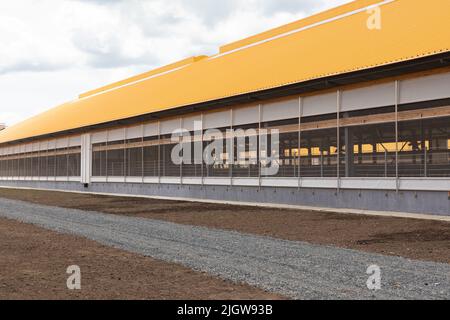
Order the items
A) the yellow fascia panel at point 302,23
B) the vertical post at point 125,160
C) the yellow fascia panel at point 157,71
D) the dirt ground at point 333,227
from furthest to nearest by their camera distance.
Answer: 1. the vertical post at point 125,160
2. the yellow fascia panel at point 157,71
3. the yellow fascia panel at point 302,23
4. the dirt ground at point 333,227

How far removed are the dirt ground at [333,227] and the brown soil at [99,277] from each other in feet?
15.5

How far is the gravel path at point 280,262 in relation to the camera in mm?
7350

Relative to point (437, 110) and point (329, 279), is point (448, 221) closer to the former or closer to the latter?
point (437, 110)

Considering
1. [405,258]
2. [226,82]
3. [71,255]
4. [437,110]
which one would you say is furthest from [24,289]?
[226,82]

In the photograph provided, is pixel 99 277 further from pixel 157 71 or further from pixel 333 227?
pixel 157 71

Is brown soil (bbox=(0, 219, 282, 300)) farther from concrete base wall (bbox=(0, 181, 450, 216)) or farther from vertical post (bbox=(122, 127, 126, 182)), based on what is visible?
vertical post (bbox=(122, 127, 126, 182))

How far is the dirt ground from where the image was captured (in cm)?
1166

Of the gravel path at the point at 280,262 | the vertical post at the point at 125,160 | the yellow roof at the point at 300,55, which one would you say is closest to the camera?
the gravel path at the point at 280,262

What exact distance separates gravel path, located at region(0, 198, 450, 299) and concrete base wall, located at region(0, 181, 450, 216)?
26.1ft

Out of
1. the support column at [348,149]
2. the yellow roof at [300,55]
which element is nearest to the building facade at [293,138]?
the support column at [348,149]

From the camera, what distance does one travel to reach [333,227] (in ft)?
50.8

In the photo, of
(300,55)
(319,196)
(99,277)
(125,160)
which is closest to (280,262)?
(99,277)

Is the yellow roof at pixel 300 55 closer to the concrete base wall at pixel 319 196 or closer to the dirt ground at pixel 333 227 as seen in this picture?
the concrete base wall at pixel 319 196

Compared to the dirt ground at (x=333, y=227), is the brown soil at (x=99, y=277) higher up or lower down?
higher up
